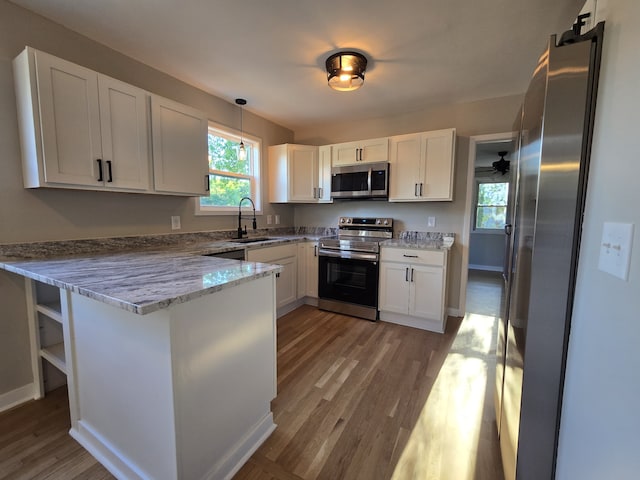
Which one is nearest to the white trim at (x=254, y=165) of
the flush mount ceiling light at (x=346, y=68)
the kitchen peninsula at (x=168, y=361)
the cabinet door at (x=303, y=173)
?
the cabinet door at (x=303, y=173)


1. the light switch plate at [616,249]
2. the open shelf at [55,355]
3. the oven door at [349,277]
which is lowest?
the open shelf at [55,355]

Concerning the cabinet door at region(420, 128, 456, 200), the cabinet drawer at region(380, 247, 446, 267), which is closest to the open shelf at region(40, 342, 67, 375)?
the cabinet drawer at region(380, 247, 446, 267)

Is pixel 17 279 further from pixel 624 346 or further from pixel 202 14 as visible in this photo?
pixel 624 346

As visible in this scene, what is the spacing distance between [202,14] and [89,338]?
200 centimetres

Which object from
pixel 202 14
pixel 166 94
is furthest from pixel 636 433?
pixel 166 94

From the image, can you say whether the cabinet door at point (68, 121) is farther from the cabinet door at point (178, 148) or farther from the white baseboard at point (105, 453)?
the white baseboard at point (105, 453)

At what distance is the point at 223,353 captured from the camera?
4.06 feet

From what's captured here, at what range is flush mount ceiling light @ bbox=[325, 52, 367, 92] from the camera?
2.13 meters

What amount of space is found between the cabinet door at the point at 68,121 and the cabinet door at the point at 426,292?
9.41ft

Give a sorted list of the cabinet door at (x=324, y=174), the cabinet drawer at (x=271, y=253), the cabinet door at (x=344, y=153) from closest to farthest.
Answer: the cabinet drawer at (x=271, y=253), the cabinet door at (x=344, y=153), the cabinet door at (x=324, y=174)

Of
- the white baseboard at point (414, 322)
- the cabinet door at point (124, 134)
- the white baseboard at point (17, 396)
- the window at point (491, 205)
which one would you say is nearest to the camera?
the white baseboard at point (17, 396)

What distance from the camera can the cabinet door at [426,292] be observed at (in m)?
2.77

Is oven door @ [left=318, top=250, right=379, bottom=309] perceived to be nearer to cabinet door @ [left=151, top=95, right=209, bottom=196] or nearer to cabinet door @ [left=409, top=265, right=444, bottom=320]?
cabinet door @ [left=409, top=265, right=444, bottom=320]

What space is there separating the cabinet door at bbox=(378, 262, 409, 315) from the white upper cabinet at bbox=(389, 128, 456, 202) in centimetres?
84
